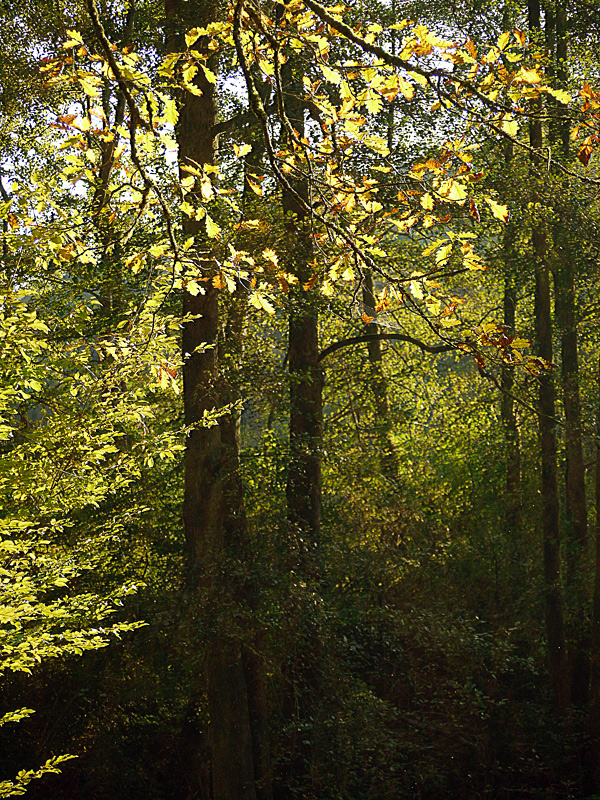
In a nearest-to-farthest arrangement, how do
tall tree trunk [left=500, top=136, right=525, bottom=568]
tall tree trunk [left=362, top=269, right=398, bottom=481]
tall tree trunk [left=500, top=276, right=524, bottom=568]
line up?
1. tall tree trunk [left=500, top=136, right=525, bottom=568]
2. tall tree trunk [left=362, top=269, right=398, bottom=481]
3. tall tree trunk [left=500, top=276, right=524, bottom=568]

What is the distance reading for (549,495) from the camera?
373 inches

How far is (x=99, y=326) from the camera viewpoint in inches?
273

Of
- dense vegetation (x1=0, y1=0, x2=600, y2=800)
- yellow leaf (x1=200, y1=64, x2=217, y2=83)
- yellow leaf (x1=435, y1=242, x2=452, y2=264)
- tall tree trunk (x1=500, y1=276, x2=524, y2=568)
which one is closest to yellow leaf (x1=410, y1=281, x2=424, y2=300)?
A: yellow leaf (x1=435, y1=242, x2=452, y2=264)

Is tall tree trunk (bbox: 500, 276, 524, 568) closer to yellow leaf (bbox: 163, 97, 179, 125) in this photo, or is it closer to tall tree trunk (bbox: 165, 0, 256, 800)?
tall tree trunk (bbox: 165, 0, 256, 800)

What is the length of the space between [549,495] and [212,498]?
4580 mm

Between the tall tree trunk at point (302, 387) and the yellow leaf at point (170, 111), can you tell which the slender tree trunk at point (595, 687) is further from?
the yellow leaf at point (170, 111)

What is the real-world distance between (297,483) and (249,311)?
1701 millimetres

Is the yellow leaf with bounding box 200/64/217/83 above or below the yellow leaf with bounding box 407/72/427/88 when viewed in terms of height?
above

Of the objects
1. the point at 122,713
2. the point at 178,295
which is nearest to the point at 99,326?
the point at 178,295

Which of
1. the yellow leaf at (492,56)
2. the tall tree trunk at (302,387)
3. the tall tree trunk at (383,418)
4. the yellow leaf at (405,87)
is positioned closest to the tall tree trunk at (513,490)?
the tall tree trunk at (383,418)

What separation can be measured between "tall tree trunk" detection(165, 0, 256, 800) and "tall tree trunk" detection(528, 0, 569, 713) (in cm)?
377

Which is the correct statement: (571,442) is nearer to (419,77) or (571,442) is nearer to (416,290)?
(416,290)

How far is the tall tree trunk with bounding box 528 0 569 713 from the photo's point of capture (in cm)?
894

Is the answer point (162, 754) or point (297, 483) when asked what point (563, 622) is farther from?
point (162, 754)
